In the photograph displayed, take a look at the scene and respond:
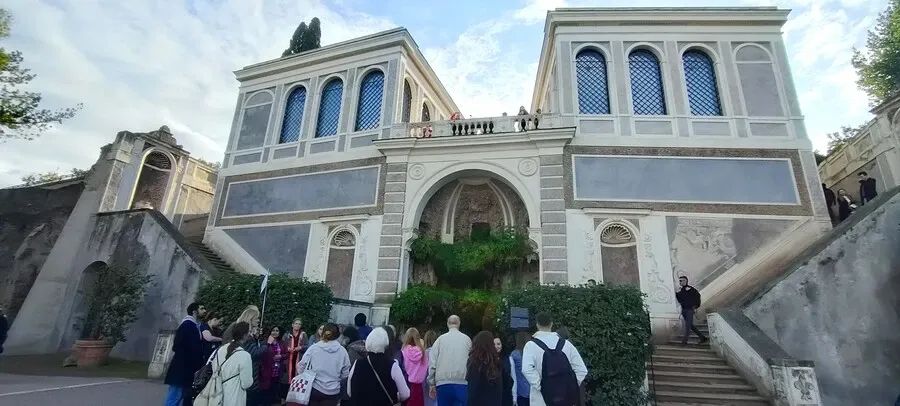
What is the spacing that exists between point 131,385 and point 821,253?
46.7ft

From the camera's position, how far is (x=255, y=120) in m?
16.9

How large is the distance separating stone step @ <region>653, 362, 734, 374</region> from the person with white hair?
243 inches

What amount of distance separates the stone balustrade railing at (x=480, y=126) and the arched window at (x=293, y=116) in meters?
4.39

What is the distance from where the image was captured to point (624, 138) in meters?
13.0

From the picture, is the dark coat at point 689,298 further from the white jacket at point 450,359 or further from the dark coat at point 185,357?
the dark coat at point 185,357

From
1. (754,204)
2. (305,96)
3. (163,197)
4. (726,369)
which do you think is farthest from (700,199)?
(163,197)

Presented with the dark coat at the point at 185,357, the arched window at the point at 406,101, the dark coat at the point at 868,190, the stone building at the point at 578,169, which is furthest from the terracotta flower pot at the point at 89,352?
the dark coat at the point at 868,190

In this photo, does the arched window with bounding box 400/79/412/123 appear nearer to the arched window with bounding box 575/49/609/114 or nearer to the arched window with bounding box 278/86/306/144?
the arched window with bounding box 278/86/306/144

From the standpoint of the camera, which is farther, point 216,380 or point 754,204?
point 754,204

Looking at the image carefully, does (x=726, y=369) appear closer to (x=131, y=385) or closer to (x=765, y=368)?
(x=765, y=368)

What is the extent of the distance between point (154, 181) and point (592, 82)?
17.8 m

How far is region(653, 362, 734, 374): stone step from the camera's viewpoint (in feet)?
25.6

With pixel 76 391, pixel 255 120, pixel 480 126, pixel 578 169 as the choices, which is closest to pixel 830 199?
pixel 578 169

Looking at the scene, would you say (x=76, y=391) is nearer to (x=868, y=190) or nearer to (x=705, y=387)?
(x=705, y=387)
